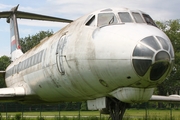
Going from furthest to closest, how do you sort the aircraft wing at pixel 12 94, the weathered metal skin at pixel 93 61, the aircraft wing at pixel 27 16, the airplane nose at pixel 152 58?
the aircraft wing at pixel 27 16
the aircraft wing at pixel 12 94
the weathered metal skin at pixel 93 61
the airplane nose at pixel 152 58

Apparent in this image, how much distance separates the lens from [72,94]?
1047cm

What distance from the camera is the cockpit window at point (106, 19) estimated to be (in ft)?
29.0

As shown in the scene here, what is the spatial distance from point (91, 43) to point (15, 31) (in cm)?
1664

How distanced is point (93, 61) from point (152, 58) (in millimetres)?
1683

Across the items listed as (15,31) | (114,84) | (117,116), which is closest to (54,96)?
(117,116)

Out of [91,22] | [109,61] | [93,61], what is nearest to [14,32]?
[91,22]

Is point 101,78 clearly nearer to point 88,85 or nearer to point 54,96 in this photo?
point 88,85

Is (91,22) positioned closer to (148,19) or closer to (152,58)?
(148,19)

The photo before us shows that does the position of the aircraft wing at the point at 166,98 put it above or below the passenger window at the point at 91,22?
below

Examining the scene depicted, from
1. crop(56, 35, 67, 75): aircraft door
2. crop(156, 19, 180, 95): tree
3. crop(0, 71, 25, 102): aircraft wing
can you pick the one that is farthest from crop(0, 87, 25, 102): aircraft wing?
crop(156, 19, 180, 95): tree

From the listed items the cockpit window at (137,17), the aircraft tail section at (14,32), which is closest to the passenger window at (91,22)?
the cockpit window at (137,17)

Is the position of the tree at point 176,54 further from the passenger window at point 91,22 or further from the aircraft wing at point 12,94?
the passenger window at point 91,22

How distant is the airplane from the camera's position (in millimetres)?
7383

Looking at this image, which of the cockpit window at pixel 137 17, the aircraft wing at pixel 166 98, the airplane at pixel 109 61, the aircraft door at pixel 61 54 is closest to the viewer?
the airplane at pixel 109 61
